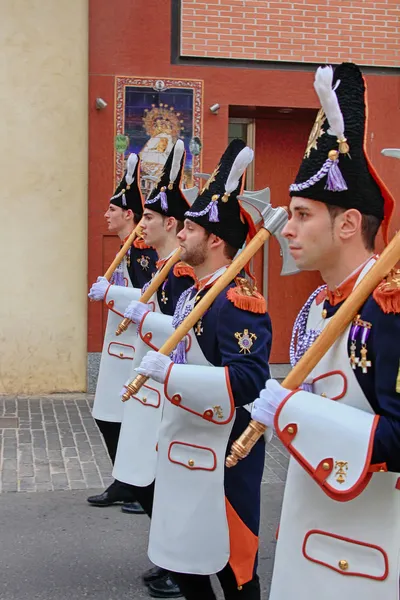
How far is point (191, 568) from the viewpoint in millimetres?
3209

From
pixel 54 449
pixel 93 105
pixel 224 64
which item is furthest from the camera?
pixel 224 64

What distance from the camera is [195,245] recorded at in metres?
3.54

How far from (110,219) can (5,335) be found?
10.6 ft

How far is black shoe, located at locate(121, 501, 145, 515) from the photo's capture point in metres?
5.36

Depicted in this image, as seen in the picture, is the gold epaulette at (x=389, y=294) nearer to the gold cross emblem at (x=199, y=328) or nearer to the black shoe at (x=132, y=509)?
the gold cross emblem at (x=199, y=328)

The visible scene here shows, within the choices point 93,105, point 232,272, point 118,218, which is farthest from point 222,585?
point 93,105

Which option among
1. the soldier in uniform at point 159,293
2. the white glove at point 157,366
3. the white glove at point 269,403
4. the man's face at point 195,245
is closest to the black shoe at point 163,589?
the soldier in uniform at point 159,293

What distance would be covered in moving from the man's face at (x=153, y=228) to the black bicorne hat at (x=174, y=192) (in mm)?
49

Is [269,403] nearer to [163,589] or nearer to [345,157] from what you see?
[345,157]

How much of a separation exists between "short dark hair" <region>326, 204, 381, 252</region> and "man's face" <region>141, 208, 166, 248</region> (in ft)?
8.45

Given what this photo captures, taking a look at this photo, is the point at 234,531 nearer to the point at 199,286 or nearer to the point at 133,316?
the point at 199,286

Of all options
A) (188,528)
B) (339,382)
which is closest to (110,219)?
(188,528)

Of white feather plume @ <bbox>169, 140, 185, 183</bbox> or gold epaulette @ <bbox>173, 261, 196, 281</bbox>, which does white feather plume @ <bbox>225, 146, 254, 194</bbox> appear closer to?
gold epaulette @ <bbox>173, 261, 196, 281</bbox>

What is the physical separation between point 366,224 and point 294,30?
7.10 m
